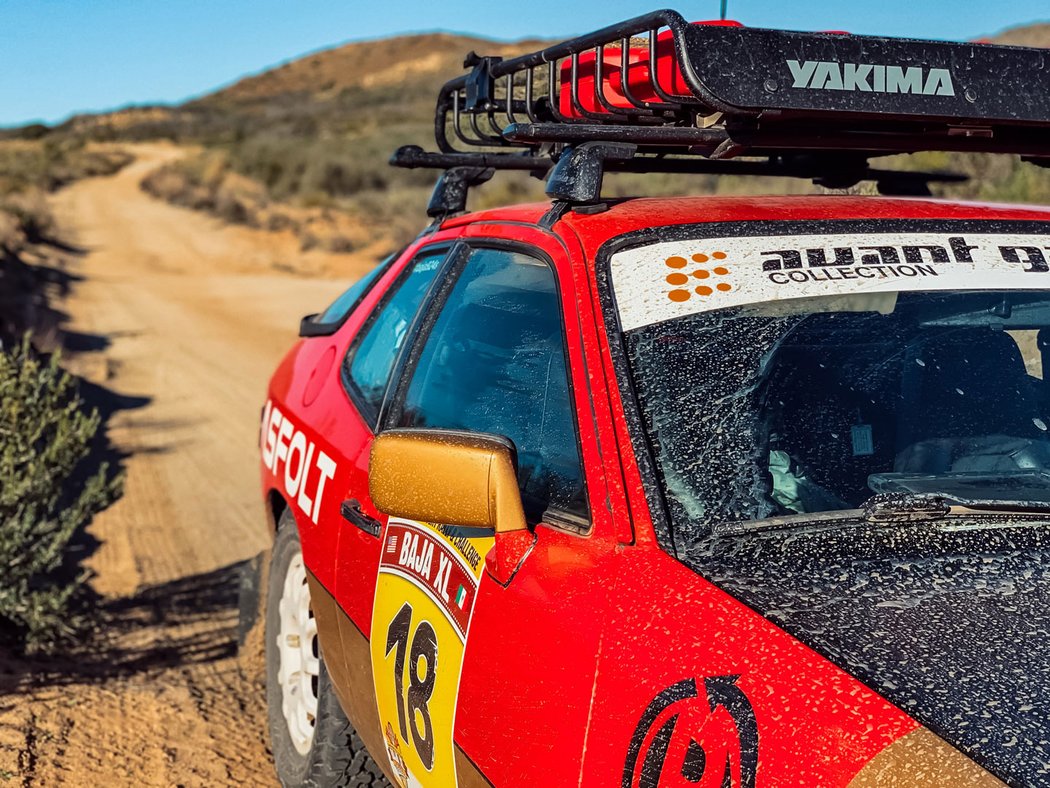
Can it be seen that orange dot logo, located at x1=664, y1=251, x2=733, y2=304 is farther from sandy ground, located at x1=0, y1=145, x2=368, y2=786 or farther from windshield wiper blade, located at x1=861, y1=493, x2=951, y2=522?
sandy ground, located at x1=0, y1=145, x2=368, y2=786

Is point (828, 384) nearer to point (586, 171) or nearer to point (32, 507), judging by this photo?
point (586, 171)

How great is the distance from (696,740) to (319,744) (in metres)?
1.77

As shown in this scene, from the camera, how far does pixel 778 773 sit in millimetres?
1434

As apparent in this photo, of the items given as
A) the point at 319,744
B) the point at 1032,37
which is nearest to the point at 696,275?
the point at 319,744

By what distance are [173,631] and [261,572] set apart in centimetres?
137

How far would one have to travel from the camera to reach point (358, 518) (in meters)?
2.77

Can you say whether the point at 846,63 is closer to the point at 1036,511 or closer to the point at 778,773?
the point at 1036,511

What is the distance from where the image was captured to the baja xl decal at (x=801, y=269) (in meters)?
2.23

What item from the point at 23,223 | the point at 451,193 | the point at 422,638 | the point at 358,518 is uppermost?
the point at 451,193

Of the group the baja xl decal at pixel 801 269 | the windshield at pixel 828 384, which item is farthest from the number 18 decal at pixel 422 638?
the baja xl decal at pixel 801 269

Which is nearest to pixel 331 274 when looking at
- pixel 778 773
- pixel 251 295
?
pixel 251 295

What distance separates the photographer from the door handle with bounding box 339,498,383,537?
2.67 m

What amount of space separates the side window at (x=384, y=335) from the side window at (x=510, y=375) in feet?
0.76

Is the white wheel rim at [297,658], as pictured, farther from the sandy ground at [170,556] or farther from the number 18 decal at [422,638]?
the number 18 decal at [422,638]
